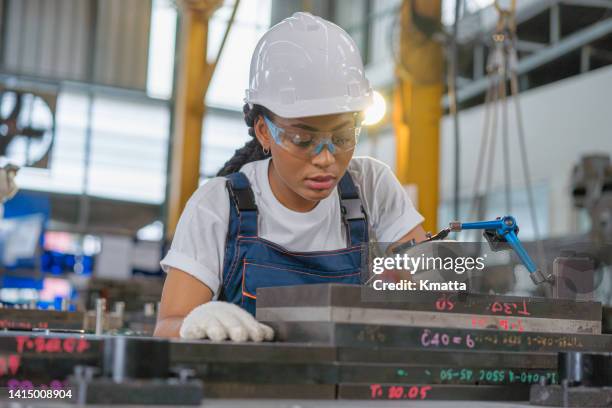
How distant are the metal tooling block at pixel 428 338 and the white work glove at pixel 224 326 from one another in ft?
0.15

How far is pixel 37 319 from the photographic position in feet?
8.91

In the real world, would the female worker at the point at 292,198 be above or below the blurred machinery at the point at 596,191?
below

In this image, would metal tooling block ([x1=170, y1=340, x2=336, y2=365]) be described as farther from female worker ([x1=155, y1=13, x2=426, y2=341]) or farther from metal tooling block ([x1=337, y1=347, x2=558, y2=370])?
female worker ([x1=155, y1=13, x2=426, y2=341])

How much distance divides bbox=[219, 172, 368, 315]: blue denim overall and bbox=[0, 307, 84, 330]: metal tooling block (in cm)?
88

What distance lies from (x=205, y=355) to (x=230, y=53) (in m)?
13.2

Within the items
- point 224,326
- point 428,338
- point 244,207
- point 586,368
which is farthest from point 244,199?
point 586,368

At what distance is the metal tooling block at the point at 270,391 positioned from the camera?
1074 mm

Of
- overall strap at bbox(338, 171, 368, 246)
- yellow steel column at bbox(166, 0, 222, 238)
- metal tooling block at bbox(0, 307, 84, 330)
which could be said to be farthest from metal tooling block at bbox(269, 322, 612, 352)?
yellow steel column at bbox(166, 0, 222, 238)

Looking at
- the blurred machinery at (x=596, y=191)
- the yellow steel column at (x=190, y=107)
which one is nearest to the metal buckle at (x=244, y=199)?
the blurred machinery at (x=596, y=191)

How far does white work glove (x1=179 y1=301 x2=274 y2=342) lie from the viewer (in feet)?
4.03

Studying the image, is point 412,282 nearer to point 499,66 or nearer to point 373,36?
point 499,66

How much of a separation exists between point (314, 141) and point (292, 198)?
1.04ft

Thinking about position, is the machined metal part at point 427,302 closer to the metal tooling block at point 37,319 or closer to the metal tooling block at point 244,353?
the metal tooling block at point 244,353

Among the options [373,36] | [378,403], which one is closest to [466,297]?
[378,403]
